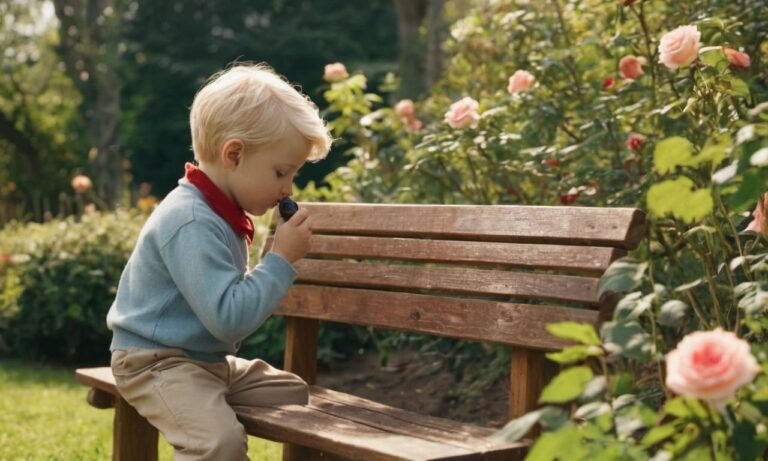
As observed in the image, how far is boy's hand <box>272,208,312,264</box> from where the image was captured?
114 inches

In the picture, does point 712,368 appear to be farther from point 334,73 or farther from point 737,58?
point 334,73

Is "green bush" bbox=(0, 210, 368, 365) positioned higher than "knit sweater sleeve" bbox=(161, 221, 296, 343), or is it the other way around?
"green bush" bbox=(0, 210, 368, 365)

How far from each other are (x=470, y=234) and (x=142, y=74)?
2471 cm

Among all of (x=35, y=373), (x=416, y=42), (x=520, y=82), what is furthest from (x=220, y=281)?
(x=416, y=42)

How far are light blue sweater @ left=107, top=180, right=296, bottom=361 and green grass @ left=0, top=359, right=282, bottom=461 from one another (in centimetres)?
143

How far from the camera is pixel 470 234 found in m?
3.00

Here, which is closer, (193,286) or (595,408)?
(595,408)

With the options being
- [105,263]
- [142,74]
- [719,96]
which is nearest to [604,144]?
[719,96]

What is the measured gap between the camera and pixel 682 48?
2838mm

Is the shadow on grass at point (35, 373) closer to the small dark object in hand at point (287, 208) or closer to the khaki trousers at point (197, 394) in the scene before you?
the khaki trousers at point (197, 394)

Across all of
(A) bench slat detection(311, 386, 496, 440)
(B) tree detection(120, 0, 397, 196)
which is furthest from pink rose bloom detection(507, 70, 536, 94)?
(B) tree detection(120, 0, 397, 196)

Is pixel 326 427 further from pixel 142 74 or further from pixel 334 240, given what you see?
pixel 142 74

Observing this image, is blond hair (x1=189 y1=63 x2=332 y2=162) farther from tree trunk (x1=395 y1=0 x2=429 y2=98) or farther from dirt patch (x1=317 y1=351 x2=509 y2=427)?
tree trunk (x1=395 y1=0 x2=429 y2=98)

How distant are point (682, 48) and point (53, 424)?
339 cm
